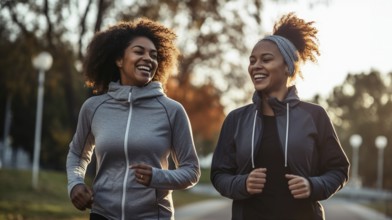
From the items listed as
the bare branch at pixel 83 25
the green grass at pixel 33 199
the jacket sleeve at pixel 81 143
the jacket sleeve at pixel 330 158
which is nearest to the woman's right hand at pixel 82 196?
the jacket sleeve at pixel 81 143

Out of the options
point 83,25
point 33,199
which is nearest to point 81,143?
point 83,25

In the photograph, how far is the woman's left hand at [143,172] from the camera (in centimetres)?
442

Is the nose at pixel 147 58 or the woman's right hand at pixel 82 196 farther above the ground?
the nose at pixel 147 58

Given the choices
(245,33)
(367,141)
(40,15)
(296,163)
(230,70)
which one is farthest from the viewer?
(367,141)

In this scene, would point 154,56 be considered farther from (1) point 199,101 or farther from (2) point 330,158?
(1) point 199,101

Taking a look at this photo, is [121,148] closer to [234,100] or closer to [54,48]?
[54,48]

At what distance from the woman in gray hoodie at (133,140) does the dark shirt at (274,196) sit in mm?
385

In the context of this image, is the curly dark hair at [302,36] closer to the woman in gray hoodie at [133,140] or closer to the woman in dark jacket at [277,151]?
the woman in dark jacket at [277,151]

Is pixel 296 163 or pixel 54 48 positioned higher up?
pixel 54 48

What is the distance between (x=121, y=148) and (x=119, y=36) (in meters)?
0.84

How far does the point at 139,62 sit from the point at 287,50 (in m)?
0.91

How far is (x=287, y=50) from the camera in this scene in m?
4.82

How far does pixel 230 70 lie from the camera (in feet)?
101

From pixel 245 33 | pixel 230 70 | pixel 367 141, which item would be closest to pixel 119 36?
pixel 245 33
